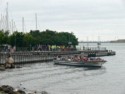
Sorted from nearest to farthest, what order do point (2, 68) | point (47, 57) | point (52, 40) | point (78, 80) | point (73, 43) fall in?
point (78, 80) → point (2, 68) → point (47, 57) → point (52, 40) → point (73, 43)

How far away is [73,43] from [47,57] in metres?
63.6

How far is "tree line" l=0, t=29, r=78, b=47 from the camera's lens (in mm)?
133125

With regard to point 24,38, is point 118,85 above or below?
below

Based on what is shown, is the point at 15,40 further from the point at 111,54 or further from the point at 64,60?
the point at 111,54

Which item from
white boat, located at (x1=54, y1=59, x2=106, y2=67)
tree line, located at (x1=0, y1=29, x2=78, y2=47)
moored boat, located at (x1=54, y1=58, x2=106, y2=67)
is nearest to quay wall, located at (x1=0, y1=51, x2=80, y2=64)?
white boat, located at (x1=54, y1=59, x2=106, y2=67)

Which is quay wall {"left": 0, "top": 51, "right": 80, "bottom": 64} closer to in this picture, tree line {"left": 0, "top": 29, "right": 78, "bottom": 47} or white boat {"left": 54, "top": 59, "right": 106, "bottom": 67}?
white boat {"left": 54, "top": 59, "right": 106, "bottom": 67}

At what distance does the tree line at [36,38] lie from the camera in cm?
→ 13312

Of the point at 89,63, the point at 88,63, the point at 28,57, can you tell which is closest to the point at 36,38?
the point at 28,57

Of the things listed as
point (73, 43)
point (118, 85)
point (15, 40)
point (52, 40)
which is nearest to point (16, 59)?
point (15, 40)

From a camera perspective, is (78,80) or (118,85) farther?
(78,80)

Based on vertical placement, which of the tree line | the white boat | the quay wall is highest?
the tree line

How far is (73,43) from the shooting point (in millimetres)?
183625

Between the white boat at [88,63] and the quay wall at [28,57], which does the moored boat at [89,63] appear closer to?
the white boat at [88,63]

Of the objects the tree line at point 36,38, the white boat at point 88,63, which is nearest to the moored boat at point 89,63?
the white boat at point 88,63
